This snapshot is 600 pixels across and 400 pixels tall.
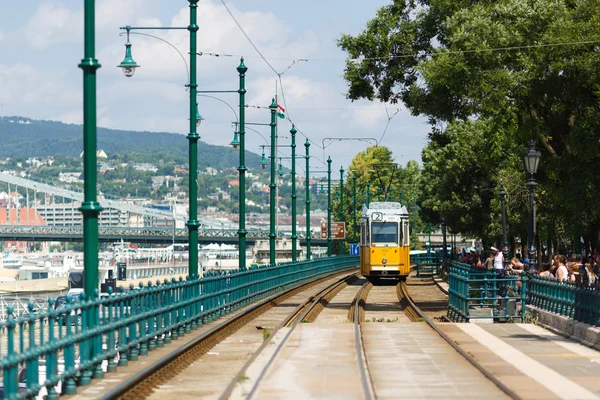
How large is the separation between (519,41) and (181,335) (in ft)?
42.4

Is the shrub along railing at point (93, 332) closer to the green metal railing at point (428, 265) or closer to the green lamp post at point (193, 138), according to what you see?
the green lamp post at point (193, 138)

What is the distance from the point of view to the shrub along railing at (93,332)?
12.0 m

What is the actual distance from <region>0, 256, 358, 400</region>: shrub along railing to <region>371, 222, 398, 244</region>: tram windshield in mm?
22660

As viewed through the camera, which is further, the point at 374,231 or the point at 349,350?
the point at 374,231

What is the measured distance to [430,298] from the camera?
145ft

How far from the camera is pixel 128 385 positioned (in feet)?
44.9

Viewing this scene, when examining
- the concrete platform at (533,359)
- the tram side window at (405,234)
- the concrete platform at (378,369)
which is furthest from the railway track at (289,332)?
the tram side window at (405,234)

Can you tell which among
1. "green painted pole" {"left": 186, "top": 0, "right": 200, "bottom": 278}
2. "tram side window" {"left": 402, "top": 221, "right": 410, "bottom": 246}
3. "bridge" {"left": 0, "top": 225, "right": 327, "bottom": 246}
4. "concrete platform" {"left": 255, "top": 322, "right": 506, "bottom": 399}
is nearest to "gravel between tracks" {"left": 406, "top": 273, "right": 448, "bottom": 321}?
"tram side window" {"left": 402, "top": 221, "right": 410, "bottom": 246}

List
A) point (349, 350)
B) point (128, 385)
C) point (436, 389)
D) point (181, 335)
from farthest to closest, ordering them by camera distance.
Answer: point (181, 335), point (349, 350), point (436, 389), point (128, 385)

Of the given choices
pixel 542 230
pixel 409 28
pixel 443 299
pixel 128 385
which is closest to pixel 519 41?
pixel 409 28

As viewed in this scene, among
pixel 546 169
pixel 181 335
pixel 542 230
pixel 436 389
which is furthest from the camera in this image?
pixel 542 230

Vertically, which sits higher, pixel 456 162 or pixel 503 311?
pixel 456 162

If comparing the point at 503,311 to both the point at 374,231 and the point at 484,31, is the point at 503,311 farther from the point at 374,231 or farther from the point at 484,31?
the point at 374,231

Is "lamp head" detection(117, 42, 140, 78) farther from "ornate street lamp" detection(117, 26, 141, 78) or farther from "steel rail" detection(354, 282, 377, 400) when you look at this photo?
"steel rail" detection(354, 282, 377, 400)
